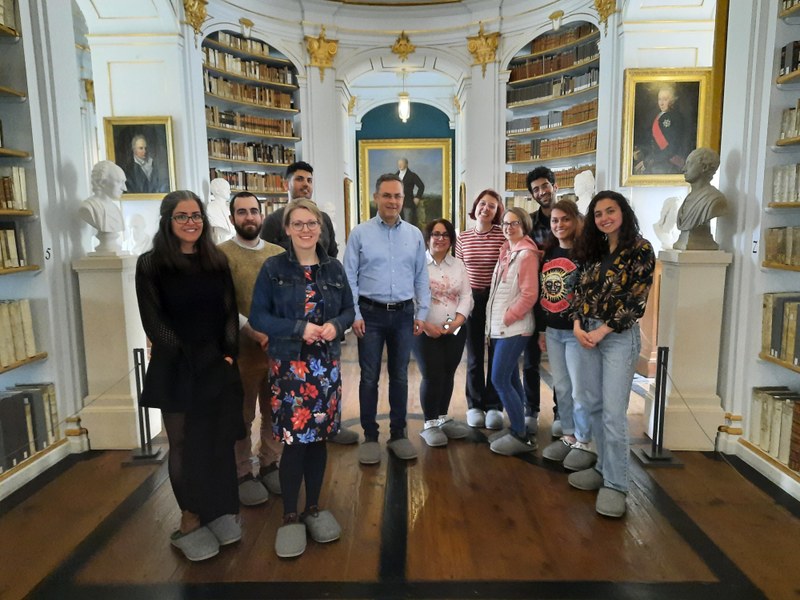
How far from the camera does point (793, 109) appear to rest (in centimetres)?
286

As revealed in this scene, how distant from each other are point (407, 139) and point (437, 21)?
133 inches

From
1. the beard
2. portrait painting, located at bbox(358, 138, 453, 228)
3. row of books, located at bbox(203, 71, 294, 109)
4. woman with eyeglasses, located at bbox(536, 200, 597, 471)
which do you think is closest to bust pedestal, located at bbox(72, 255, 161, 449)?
the beard

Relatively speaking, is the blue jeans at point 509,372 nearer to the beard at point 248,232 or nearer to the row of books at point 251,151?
the beard at point 248,232

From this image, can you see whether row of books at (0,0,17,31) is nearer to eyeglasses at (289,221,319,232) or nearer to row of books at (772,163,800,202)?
eyeglasses at (289,221,319,232)

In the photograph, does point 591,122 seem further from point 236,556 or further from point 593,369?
point 236,556

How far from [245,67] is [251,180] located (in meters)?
1.39

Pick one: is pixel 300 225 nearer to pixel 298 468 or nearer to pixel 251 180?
pixel 298 468

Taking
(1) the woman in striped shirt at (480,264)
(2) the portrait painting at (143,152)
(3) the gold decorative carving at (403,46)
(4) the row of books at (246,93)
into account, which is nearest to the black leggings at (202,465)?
(1) the woman in striped shirt at (480,264)

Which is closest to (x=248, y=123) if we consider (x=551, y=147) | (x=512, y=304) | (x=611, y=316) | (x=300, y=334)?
(x=551, y=147)

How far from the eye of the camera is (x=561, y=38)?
6414 mm

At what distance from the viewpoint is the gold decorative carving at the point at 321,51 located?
22.4 ft

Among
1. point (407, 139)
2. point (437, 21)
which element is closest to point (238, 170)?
point (437, 21)

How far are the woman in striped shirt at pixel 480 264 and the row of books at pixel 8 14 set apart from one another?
277 cm

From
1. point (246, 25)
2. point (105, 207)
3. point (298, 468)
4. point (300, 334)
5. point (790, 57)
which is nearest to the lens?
point (300, 334)
